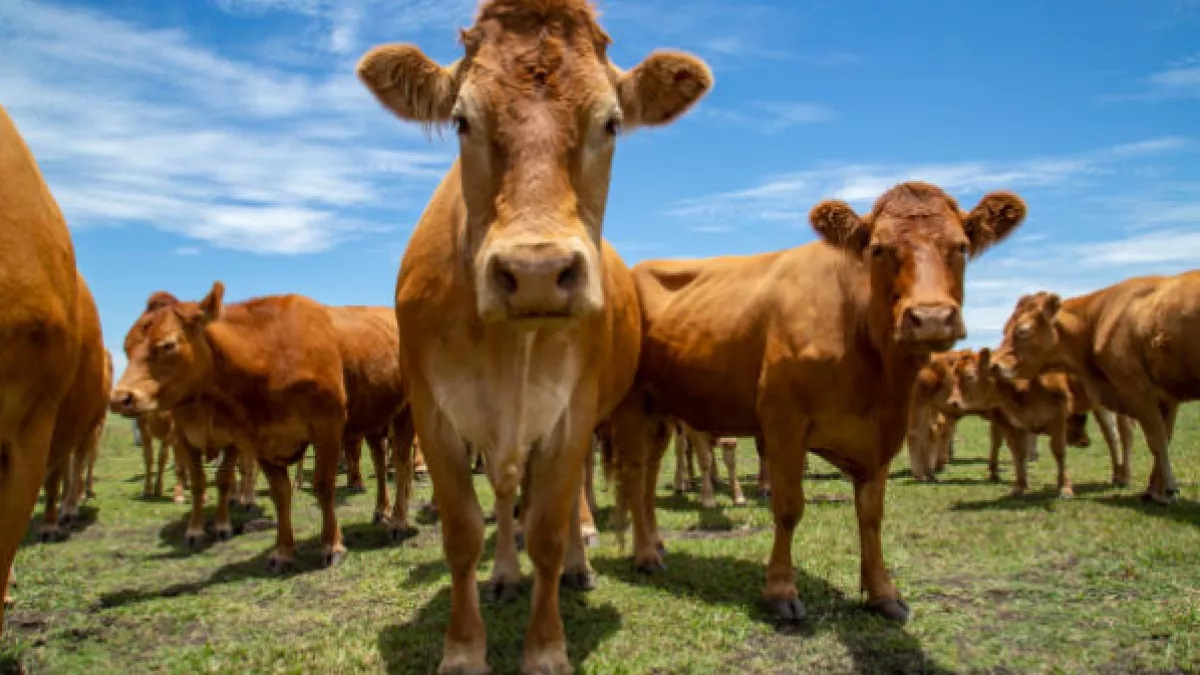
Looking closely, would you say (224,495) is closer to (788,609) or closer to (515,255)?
(788,609)

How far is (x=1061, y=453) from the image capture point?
11.0 meters

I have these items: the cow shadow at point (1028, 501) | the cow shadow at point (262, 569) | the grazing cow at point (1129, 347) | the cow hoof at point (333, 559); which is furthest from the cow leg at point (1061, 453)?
the cow hoof at point (333, 559)

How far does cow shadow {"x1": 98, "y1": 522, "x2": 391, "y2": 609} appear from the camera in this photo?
6.29 meters

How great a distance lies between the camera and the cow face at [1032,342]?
457 inches

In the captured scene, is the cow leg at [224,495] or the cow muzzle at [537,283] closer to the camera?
the cow muzzle at [537,283]

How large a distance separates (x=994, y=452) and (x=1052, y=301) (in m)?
3.25

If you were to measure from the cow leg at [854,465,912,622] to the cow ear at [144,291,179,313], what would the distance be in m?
6.96

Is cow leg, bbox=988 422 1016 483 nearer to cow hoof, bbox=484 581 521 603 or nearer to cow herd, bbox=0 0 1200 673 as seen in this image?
cow herd, bbox=0 0 1200 673

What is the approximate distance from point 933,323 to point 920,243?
0.62m

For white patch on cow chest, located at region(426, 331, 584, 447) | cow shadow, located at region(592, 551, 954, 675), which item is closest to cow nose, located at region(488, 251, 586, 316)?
white patch on cow chest, located at region(426, 331, 584, 447)

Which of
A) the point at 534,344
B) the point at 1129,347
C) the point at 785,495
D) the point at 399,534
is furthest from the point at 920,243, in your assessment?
the point at 1129,347

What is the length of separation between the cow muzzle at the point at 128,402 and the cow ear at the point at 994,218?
7.45 m

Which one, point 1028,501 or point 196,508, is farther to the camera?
point 1028,501

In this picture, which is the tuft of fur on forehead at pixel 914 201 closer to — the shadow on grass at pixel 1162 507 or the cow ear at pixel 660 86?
the cow ear at pixel 660 86
